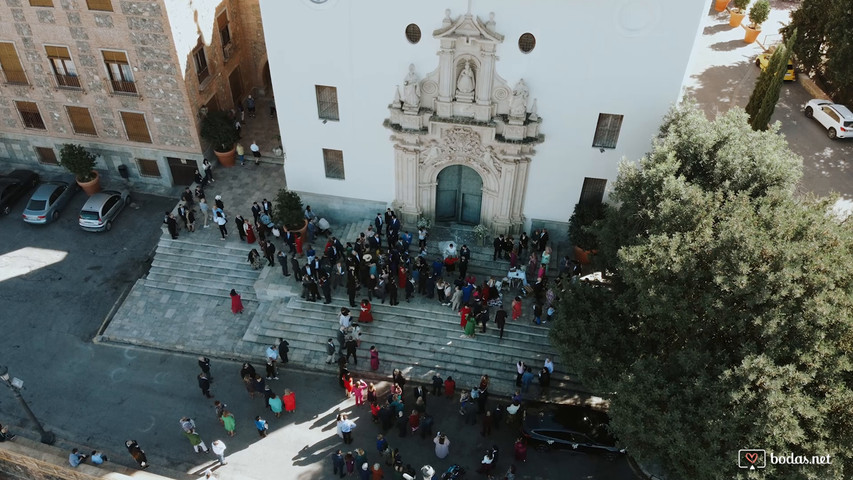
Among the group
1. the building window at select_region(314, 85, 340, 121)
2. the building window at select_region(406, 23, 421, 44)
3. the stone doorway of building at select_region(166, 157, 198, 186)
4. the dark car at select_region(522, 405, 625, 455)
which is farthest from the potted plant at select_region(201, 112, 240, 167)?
the dark car at select_region(522, 405, 625, 455)

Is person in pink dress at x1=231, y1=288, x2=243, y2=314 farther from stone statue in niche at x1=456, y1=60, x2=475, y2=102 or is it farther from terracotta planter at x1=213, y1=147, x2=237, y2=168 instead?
stone statue in niche at x1=456, y1=60, x2=475, y2=102

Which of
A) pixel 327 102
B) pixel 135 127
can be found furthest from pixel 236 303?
pixel 135 127

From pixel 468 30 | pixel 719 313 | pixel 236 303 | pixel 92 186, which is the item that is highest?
pixel 468 30

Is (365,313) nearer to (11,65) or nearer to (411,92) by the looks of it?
(411,92)

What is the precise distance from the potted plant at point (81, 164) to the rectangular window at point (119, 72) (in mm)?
3491

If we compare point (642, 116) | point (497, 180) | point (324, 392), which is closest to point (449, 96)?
point (497, 180)

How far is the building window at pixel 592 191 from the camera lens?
2514 cm

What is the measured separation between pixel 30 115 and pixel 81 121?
8.97ft

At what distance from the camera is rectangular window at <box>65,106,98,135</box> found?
99.5ft

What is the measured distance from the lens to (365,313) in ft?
80.0

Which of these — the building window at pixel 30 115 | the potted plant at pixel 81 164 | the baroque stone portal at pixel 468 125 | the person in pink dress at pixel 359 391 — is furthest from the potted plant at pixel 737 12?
the building window at pixel 30 115

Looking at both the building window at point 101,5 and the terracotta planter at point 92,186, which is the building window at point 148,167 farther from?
the building window at point 101,5

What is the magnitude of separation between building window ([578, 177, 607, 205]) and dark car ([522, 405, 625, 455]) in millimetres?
8540

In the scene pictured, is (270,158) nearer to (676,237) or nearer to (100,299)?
(100,299)
